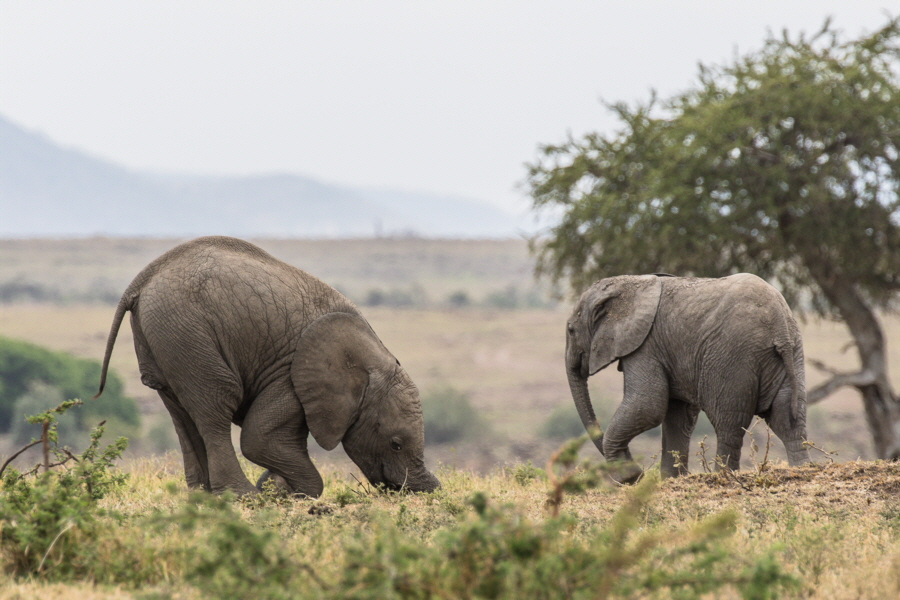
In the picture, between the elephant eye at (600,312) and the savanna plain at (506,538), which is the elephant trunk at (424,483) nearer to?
the savanna plain at (506,538)

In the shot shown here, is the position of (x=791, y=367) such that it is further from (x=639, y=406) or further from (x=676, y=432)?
(x=676, y=432)

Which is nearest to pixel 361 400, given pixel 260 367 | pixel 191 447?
pixel 260 367

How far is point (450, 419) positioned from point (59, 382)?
64.3 feet

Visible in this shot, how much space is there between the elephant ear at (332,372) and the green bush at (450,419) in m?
41.0

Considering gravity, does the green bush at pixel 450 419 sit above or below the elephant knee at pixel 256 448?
below

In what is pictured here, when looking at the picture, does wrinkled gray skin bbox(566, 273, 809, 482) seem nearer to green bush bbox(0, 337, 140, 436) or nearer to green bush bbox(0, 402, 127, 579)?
green bush bbox(0, 402, 127, 579)

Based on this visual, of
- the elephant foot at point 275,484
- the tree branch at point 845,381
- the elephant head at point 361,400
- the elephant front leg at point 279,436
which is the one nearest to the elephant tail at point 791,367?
the elephant head at point 361,400

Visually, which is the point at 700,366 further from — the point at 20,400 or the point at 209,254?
the point at 20,400

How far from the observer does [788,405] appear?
8.26 m

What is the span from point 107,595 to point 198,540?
75 cm

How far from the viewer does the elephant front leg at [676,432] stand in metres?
9.15

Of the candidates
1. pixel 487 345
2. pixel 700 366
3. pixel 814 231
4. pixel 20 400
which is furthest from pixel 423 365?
pixel 700 366

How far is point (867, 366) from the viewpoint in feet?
58.5

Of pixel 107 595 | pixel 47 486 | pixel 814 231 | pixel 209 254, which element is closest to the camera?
pixel 107 595
